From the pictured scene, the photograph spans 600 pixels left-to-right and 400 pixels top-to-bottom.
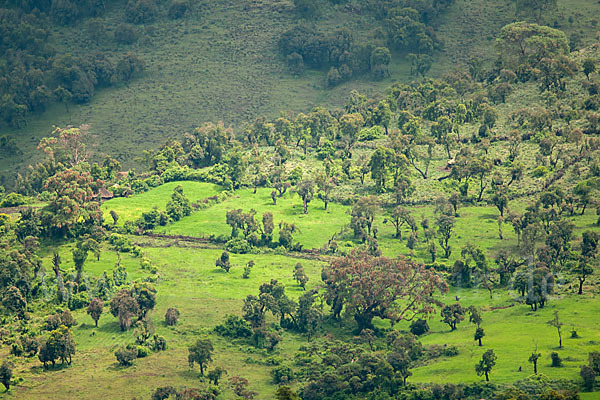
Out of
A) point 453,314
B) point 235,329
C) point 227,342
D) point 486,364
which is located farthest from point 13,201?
point 486,364

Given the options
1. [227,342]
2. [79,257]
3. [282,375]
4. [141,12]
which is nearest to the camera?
[282,375]

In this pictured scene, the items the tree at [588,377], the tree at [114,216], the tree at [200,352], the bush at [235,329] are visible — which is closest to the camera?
the tree at [588,377]

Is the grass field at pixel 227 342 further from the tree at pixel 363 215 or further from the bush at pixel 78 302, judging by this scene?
the tree at pixel 363 215

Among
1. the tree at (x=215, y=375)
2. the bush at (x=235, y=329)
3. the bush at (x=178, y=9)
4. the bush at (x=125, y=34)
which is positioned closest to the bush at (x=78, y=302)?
the bush at (x=235, y=329)

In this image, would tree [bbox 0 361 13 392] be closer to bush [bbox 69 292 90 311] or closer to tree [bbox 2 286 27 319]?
tree [bbox 2 286 27 319]

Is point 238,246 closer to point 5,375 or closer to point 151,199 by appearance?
point 151,199
